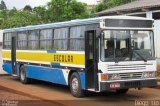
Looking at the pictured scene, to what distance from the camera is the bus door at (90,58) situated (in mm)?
14691

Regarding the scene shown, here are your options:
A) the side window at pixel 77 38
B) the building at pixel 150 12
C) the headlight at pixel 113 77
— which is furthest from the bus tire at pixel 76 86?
the building at pixel 150 12

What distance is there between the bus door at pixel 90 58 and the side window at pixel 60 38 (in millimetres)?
1838

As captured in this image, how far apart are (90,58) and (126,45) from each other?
4.20 feet

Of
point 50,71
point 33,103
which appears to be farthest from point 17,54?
point 33,103

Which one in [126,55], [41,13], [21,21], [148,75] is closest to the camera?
[126,55]

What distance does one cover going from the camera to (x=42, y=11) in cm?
5247

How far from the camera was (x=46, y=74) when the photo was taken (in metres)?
18.5

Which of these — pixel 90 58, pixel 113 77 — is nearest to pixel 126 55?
pixel 113 77

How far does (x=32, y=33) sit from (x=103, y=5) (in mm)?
31848

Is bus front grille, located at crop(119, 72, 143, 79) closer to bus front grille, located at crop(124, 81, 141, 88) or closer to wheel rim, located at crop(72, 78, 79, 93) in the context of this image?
bus front grille, located at crop(124, 81, 141, 88)

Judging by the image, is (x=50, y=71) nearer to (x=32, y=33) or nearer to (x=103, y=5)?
(x=32, y=33)

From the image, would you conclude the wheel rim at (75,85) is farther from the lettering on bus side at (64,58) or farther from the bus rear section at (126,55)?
the bus rear section at (126,55)

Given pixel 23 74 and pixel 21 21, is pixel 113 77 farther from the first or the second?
pixel 21 21

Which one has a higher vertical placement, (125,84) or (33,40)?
(33,40)
